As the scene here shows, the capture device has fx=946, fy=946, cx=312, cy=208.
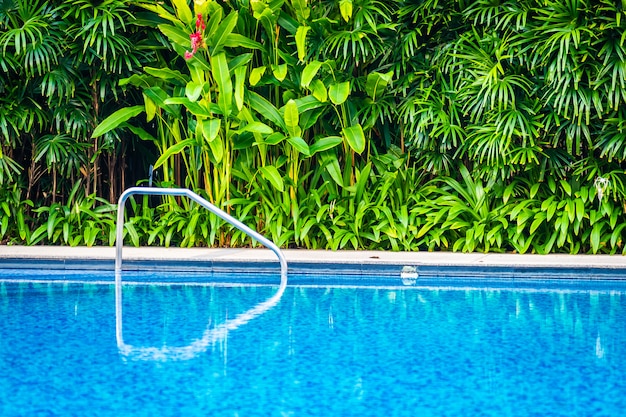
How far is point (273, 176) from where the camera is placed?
7289 millimetres

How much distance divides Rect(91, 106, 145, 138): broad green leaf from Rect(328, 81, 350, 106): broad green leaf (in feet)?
5.24

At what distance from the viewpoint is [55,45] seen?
24.8ft

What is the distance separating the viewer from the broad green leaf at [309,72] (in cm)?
715

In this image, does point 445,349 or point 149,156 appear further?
point 149,156

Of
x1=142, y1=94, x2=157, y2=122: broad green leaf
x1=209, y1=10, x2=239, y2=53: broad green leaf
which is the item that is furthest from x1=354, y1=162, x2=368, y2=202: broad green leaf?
x1=142, y1=94, x2=157, y2=122: broad green leaf

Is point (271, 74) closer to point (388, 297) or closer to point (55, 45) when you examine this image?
point (55, 45)

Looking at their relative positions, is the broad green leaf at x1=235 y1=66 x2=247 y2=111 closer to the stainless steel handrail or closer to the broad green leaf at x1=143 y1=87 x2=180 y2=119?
the broad green leaf at x1=143 y1=87 x2=180 y2=119

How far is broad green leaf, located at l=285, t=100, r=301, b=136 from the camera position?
23.9ft

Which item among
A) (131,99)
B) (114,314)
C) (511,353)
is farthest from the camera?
(131,99)

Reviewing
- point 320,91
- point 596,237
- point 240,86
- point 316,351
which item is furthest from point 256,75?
point 316,351

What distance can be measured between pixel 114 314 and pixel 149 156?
330 centimetres

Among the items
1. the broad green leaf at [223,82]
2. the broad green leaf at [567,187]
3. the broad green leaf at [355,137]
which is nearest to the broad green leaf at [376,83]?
the broad green leaf at [355,137]

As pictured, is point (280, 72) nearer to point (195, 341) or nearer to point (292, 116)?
point (292, 116)

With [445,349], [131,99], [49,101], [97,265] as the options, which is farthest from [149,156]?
[445,349]
